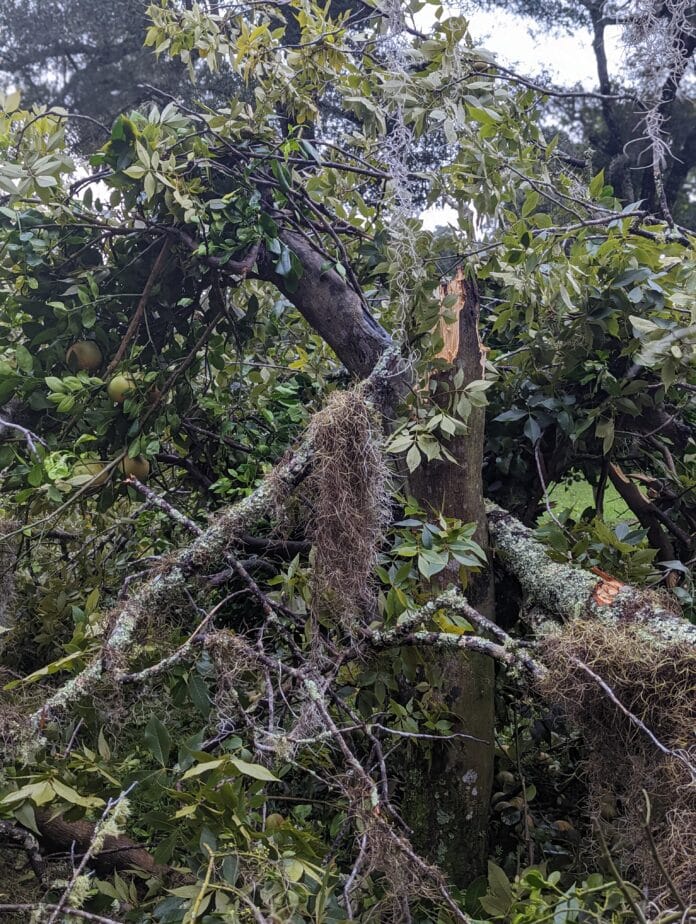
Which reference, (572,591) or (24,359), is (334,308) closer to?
(24,359)

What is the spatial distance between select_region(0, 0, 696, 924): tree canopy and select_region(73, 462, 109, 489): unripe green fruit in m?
0.01

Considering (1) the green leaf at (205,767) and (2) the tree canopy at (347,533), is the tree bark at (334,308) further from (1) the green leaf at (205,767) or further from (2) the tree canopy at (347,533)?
(1) the green leaf at (205,767)

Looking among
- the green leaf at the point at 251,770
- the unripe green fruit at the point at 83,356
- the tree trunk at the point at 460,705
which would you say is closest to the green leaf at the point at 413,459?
the tree trunk at the point at 460,705

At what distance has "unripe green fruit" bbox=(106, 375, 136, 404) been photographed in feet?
5.11

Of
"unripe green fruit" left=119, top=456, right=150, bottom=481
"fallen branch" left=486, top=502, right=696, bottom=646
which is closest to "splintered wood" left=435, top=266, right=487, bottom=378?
"fallen branch" left=486, top=502, right=696, bottom=646

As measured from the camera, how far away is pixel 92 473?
4.96 feet

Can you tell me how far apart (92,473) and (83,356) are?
0.28 meters

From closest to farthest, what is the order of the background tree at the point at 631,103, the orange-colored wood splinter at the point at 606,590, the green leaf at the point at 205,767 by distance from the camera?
the green leaf at the point at 205,767 < the orange-colored wood splinter at the point at 606,590 < the background tree at the point at 631,103

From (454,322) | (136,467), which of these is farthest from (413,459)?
(136,467)

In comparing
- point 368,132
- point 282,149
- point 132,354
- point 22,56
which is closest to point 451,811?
point 132,354

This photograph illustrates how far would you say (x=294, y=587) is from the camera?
4.53 feet

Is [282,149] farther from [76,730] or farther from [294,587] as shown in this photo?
[76,730]

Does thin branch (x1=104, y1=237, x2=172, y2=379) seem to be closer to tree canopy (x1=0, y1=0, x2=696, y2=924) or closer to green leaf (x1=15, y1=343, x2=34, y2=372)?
tree canopy (x1=0, y1=0, x2=696, y2=924)

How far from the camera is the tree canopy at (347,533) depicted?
40.1 inches
